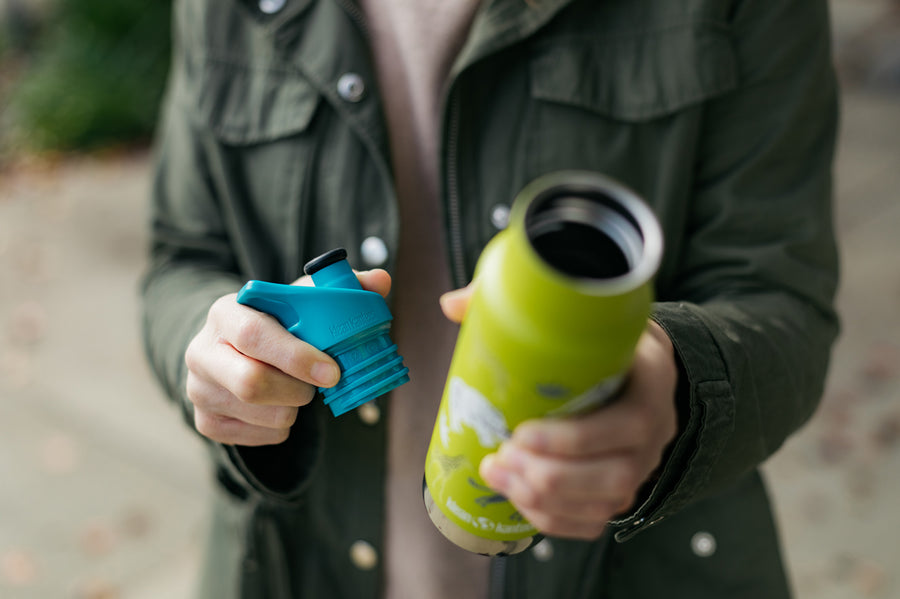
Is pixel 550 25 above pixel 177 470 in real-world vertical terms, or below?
above

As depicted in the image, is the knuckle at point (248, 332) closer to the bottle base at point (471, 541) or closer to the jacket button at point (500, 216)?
the bottle base at point (471, 541)

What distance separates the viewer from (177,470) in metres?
3.46

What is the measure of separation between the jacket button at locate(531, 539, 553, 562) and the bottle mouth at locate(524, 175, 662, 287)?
80cm

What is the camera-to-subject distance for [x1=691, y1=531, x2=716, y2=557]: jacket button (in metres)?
1.42

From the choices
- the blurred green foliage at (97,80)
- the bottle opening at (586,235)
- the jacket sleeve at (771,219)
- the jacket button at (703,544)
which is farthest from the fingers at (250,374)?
the blurred green foliage at (97,80)

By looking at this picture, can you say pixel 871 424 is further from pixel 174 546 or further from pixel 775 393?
pixel 174 546

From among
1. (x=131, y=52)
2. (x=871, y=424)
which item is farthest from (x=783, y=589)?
(x=131, y=52)

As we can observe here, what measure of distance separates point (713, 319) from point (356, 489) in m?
0.77

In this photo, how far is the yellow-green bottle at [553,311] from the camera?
0.66m

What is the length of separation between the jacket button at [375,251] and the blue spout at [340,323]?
0.36 meters

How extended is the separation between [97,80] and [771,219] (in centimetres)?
617

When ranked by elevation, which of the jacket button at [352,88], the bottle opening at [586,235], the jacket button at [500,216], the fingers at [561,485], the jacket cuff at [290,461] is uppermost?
the bottle opening at [586,235]

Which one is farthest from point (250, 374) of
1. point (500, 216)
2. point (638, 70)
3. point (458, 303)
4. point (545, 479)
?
point (638, 70)

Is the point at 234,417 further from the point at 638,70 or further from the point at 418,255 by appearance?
the point at 638,70
